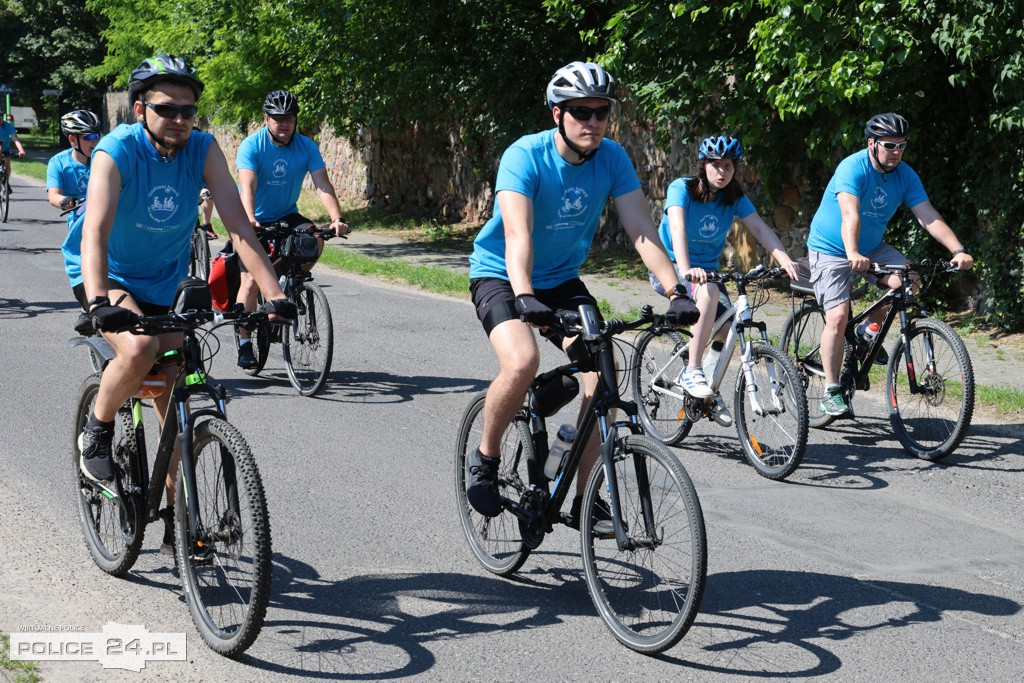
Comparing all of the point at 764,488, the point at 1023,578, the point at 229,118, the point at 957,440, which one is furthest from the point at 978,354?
the point at 229,118

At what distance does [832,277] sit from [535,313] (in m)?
4.06

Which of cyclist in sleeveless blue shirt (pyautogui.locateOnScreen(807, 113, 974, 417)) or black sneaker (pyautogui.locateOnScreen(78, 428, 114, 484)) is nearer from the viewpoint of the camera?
black sneaker (pyautogui.locateOnScreen(78, 428, 114, 484))

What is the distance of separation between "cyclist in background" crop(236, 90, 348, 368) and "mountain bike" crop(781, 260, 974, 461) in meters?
3.82

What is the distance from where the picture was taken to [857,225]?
746 centimetres

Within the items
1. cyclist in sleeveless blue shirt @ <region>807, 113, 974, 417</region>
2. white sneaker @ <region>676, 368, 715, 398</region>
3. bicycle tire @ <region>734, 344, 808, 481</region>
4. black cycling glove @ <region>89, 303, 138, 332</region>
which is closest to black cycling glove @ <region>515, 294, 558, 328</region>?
→ black cycling glove @ <region>89, 303, 138, 332</region>

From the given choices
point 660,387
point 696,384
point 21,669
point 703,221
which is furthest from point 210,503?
point 703,221

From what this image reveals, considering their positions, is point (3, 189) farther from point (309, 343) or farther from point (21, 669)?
point (21, 669)

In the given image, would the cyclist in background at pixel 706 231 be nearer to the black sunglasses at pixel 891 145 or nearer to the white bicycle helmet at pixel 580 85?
the black sunglasses at pixel 891 145

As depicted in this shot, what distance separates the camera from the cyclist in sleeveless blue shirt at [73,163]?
11.3m

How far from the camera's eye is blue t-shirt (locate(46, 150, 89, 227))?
1163 cm

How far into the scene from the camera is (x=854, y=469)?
22.9ft

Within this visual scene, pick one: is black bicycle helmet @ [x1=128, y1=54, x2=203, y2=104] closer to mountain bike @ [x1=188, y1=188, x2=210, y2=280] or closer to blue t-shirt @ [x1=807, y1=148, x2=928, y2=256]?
blue t-shirt @ [x1=807, y1=148, x2=928, y2=256]

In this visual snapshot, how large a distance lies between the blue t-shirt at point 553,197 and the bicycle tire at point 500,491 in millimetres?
577

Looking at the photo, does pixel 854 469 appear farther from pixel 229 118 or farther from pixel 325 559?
pixel 229 118
